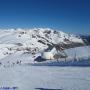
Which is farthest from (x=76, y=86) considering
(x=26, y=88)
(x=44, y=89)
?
(x=26, y=88)

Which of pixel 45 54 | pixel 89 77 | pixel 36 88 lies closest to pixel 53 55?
pixel 45 54

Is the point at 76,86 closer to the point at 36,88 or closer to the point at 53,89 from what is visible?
the point at 53,89

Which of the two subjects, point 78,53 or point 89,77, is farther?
point 78,53

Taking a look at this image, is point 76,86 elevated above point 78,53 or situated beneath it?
situated beneath

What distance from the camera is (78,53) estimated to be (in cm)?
7031

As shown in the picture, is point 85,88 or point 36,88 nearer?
point 85,88

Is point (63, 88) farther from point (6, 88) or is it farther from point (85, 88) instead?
point (6, 88)

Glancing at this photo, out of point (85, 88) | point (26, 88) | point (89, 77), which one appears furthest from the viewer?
point (89, 77)

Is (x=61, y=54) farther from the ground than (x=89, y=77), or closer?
farther from the ground

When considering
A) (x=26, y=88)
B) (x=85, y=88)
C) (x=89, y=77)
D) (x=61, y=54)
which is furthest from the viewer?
(x=61, y=54)

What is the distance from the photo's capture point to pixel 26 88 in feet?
78.4

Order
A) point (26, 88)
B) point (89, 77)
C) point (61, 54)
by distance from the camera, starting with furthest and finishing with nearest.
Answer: point (61, 54) < point (89, 77) < point (26, 88)

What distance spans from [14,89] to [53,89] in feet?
12.4

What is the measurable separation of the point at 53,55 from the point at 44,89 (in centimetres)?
4517
